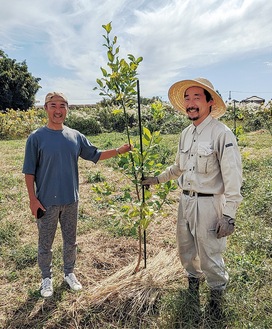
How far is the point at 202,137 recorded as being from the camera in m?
2.31

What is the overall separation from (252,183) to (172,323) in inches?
157

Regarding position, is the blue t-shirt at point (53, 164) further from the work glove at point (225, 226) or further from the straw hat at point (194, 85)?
the work glove at point (225, 226)

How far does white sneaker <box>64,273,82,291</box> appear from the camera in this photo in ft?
9.37

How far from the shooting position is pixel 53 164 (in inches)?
100

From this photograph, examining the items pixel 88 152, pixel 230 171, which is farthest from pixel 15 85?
pixel 230 171

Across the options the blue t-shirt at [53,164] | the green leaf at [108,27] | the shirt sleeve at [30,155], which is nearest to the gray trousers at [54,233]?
the blue t-shirt at [53,164]

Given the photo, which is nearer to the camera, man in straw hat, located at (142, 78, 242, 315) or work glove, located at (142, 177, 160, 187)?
man in straw hat, located at (142, 78, 242, 315)

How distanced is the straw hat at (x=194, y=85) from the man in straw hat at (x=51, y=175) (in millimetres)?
632

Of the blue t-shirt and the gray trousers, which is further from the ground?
the blue t-shirt

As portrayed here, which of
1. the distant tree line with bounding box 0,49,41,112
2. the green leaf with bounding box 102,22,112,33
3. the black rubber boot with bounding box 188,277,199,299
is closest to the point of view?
the green leaf with bounding box 102,22,112,33

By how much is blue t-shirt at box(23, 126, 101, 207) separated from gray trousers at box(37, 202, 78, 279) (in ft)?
0.36

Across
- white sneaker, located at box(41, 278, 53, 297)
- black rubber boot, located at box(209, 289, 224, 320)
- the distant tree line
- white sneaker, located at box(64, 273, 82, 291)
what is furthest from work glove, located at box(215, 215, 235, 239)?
the distant tree line

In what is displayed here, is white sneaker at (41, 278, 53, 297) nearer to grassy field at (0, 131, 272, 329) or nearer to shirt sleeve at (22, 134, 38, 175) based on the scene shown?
grassy field at (0, 131, 272, 329)

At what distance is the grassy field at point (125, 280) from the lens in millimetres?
2455
